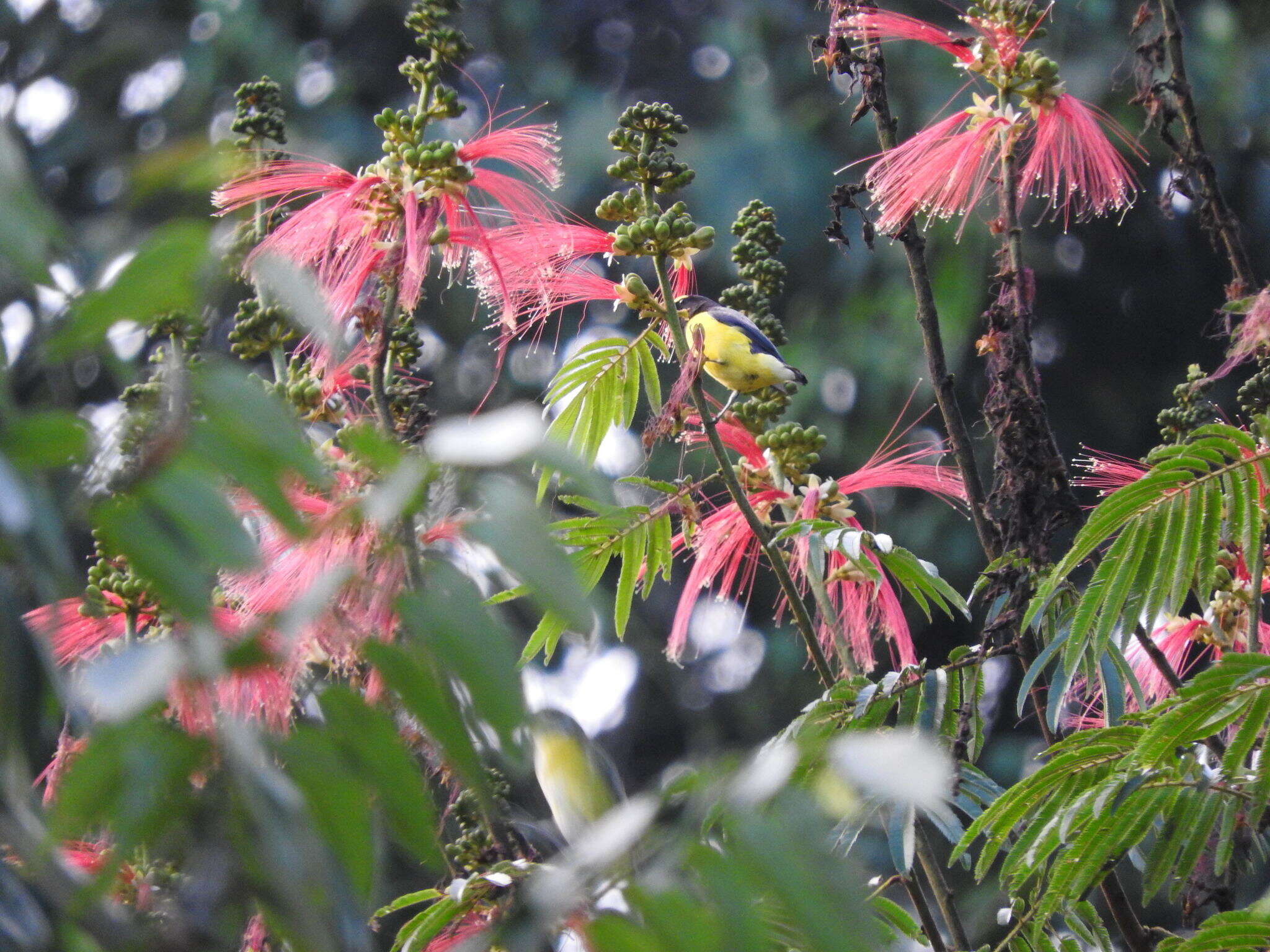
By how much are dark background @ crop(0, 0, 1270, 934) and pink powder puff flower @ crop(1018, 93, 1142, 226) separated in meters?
2.03

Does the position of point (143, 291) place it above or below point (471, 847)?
above

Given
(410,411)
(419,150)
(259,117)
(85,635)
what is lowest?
(85,635)

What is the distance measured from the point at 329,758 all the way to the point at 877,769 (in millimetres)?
194

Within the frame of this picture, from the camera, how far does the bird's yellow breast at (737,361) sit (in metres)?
1.76

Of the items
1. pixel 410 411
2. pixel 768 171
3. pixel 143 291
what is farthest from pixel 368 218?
pixel 768 171

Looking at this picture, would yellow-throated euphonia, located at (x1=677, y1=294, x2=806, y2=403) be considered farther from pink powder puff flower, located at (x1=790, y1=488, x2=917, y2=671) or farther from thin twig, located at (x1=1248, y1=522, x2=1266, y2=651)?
thin twig, located at (x1=1248, y1=522, x2=1266, y2=651)

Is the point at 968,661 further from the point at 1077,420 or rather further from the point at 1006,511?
the point at 1077,420

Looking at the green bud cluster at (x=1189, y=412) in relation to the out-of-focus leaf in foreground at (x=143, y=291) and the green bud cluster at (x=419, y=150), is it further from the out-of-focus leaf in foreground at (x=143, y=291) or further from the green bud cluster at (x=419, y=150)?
the out-of-focus leaf in foreground at (x=143, y=291)

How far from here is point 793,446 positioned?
61.2 inches

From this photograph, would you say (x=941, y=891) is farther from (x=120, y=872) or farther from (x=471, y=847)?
(x=120, y=872)

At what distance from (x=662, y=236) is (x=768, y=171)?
3.53 m

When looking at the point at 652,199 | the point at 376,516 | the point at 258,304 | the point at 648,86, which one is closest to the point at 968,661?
the point at 652,199

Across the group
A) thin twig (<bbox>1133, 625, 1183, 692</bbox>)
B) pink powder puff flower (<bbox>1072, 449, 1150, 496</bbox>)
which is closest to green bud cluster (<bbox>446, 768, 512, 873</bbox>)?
thin twig (<bbox>1133, 625, 1183, 692</bbox>)

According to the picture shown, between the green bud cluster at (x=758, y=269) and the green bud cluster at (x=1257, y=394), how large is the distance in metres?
0.54
